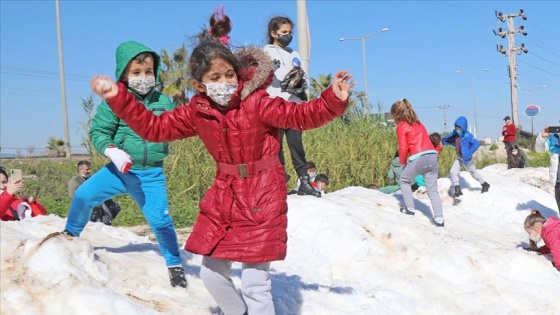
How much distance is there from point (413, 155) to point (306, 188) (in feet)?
4.71

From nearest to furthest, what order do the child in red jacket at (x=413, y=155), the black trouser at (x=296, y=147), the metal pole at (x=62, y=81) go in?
the black trouser at (x=296, y=147) → the child in red jacket at (x=413, y=155) → the metal pole at (x=62, y=81)

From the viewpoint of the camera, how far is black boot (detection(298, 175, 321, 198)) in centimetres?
728

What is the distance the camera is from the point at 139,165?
4.36 m

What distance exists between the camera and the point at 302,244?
611 cm

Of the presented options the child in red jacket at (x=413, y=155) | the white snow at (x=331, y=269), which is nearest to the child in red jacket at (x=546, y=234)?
the white snow at (x=331, y=269)

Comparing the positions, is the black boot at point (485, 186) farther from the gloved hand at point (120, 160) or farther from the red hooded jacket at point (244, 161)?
the gloved hand at point (120, 160)

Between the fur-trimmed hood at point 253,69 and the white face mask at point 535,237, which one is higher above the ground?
the fur-trimmed hood at point 253,69

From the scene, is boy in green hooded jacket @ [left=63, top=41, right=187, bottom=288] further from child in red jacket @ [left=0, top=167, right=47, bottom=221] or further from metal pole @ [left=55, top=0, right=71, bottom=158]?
metal pole @ [left=55, top=0, right=71, bottom=158]

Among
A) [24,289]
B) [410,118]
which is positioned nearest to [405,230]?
[410,118]

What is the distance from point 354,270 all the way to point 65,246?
2647 mm

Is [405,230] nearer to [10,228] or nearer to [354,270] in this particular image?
[354,270]

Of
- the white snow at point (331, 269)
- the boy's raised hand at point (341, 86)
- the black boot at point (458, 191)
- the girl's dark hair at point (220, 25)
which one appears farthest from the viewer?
the black boot at point (458, 191)

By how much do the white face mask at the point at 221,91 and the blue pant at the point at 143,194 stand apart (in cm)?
117

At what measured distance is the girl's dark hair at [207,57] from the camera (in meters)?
3.50
